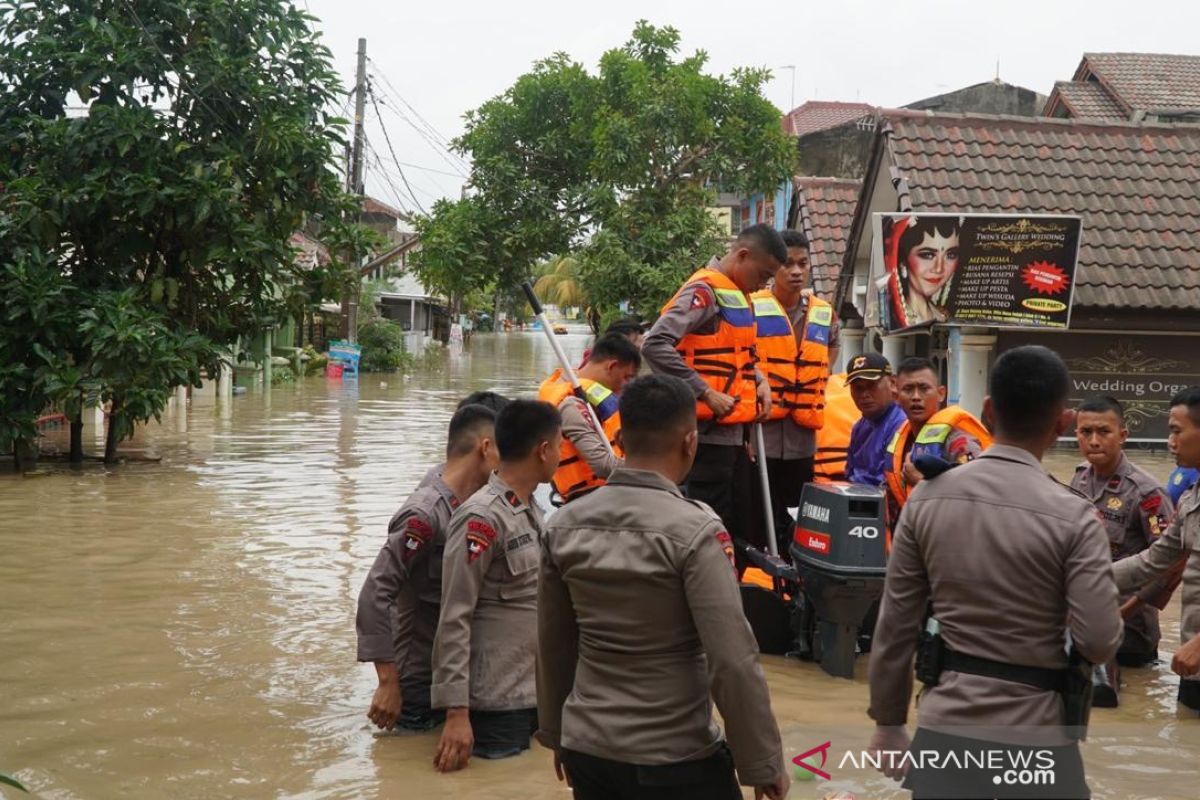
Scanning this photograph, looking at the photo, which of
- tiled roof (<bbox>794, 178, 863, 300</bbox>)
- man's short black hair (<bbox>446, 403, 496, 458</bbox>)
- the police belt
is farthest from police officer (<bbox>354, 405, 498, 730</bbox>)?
tiled roof (<bbox>794, 178, 863, 300</bbox>)

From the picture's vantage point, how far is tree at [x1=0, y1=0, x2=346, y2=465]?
13.5m

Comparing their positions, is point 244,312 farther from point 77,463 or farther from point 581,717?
point 581,717

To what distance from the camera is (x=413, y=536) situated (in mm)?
5379

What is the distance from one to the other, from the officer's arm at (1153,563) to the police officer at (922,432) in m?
0.82

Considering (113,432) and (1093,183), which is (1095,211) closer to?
(1093,183)

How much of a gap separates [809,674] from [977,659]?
3.51m

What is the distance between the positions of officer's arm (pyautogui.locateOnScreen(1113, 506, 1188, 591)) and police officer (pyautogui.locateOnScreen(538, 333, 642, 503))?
2378 mm

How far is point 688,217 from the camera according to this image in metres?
27.6

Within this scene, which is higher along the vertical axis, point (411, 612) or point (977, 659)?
point (977, 659)

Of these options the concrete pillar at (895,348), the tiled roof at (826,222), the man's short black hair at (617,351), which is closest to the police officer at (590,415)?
the man's short black hair at (617,351)

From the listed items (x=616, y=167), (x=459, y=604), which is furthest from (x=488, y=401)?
(x=616, y=167)

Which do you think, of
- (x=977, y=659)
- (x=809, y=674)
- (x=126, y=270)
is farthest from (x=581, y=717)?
(x=126, y=270)

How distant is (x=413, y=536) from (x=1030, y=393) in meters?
2.78

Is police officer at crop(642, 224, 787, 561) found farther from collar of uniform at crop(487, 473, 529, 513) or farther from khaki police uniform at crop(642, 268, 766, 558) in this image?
collar of uniform at crop(487, 473, 529, 513)
